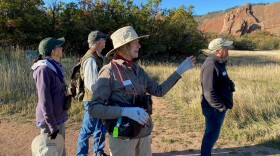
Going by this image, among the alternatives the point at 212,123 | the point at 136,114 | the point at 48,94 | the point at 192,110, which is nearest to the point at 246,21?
the point at 192,110

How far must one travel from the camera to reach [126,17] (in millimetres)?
19578

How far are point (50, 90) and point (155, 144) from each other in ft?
9.19

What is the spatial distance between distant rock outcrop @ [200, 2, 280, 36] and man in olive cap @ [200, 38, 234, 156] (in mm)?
64148

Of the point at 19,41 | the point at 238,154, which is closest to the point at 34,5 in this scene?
the point at 19,41

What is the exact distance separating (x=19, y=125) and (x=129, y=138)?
4327mm

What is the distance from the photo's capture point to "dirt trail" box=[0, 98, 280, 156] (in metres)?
5.57

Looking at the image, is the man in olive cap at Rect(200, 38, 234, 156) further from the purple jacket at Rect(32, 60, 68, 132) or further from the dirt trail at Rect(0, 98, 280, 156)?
the purple jacket at Rect(32, 60, 68, 132)

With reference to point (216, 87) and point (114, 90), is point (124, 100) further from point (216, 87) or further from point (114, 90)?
point (216, 87)

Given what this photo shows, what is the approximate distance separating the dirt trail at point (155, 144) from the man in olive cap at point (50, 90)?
1.93m

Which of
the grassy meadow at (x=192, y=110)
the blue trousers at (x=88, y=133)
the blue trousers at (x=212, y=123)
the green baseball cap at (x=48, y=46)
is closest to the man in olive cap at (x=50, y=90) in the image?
the green baseball cap at (x=48, y=46)

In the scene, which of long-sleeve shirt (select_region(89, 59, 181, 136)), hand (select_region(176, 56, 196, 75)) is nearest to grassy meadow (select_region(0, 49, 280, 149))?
hand (select_region(176, 56, 196, 75))

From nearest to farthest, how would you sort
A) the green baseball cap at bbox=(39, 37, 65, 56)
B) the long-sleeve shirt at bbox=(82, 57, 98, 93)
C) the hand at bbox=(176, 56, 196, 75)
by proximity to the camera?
the hand at bbox=(176, 56, 196, 75)
the green baseball cap at bbox=(39, 37, 65, 56)
the long-sleeve shirt at bbox=(82, 57, 98, 93)

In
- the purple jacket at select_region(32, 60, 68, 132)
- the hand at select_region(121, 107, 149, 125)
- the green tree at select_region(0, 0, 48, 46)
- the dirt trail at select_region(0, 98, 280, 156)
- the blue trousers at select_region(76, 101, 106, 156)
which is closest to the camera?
the hand at select_region(121, 107, 149, 125)

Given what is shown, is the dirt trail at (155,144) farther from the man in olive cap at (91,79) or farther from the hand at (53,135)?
the hand at (53,135)
